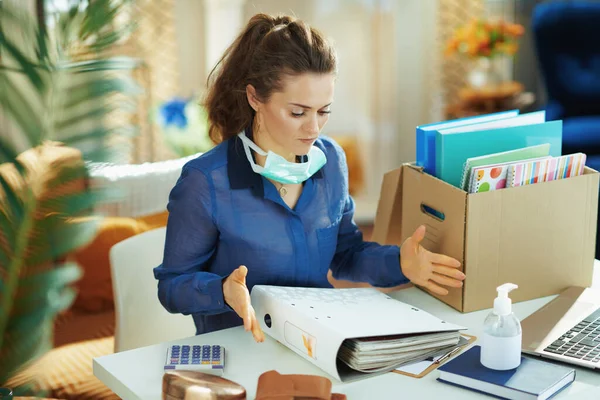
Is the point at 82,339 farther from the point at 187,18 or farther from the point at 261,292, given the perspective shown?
the point at 187,18

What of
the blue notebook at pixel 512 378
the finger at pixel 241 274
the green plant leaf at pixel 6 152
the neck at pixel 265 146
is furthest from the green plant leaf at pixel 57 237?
the blue notebook at pixel 512 378

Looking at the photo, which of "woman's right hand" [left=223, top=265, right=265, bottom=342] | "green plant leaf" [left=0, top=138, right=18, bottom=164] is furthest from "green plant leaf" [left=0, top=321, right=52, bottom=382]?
"woman's right hand" [left=223, top=265, right=265, bottom=342]

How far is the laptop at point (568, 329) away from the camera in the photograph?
1413mm

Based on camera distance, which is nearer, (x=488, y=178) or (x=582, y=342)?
(x=582, y=342)

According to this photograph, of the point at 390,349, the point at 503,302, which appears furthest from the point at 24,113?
the point at 503,302

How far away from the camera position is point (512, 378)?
1308 mm

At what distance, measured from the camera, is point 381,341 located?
138cm

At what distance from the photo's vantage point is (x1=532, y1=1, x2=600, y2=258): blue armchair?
398 cm

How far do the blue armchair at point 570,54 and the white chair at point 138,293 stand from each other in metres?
2.55

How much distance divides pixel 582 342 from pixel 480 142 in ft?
1.46

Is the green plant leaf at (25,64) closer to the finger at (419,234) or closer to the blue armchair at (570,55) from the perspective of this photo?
the finger at (419,234)

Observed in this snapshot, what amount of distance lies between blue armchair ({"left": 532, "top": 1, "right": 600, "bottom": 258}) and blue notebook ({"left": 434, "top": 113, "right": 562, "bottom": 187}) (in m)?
2.32

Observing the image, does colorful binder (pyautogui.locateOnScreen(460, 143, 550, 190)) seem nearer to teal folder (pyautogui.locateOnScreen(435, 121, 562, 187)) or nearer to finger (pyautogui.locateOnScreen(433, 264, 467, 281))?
teal folder (pyautogui.locateOnScreen(435, 121, 562, 187))

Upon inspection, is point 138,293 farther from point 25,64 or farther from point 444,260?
point 444,260
